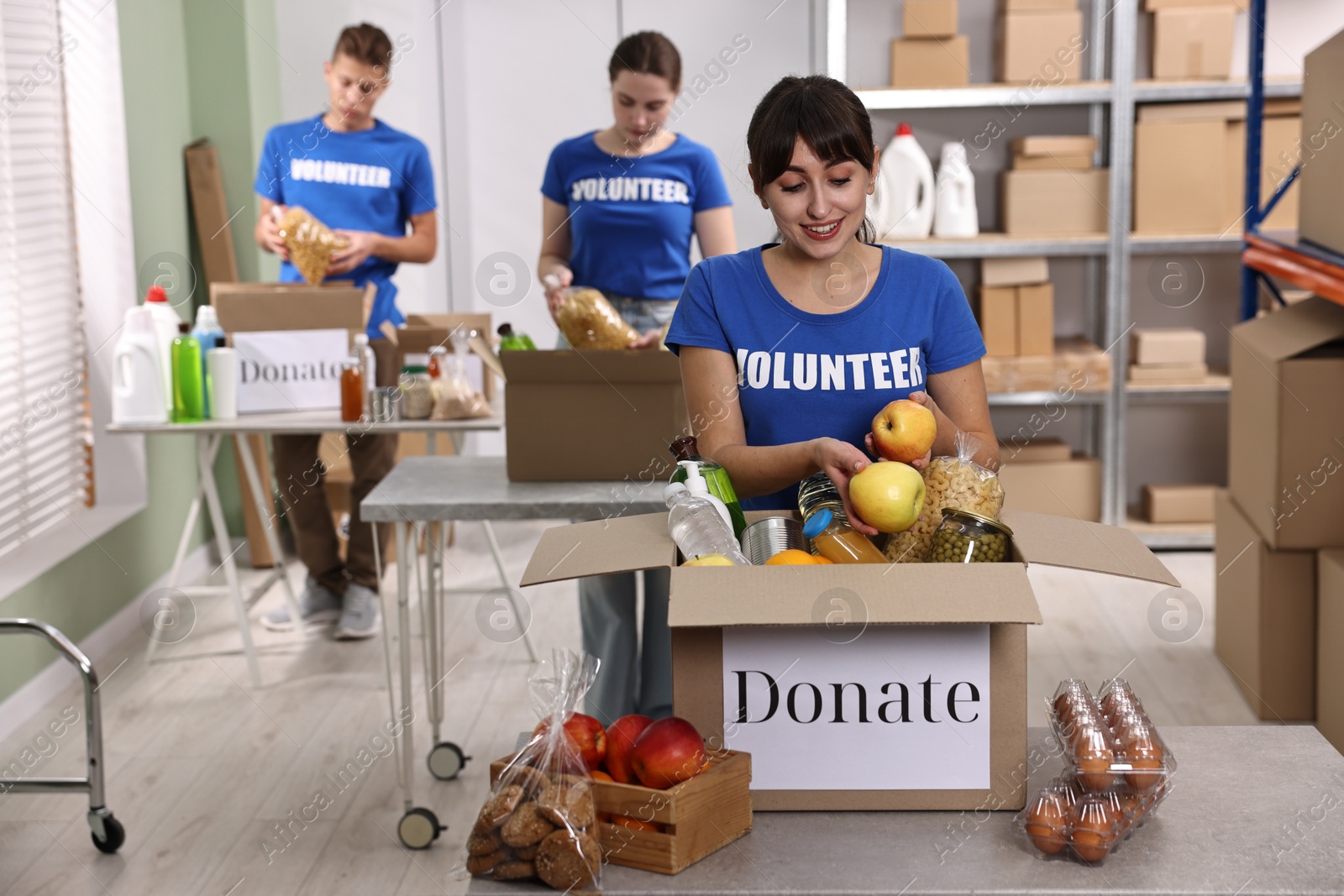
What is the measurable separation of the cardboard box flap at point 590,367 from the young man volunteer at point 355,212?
47.4 inches

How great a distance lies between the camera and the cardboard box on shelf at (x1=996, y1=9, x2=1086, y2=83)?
173 inches

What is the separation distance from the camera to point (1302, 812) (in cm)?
110

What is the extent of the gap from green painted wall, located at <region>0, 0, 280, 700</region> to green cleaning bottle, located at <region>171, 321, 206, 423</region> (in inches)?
23.8

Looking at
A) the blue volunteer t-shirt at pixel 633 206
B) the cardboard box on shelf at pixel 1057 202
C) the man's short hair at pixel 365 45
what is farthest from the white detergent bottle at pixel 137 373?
the cardboard box on shelf at pixel 1057 202

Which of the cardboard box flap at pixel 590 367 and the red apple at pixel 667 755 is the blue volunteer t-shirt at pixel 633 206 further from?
the red apple at pixel 667 755

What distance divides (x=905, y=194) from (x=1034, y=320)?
0.63 metres

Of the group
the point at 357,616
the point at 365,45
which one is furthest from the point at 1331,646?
the point at 365,45

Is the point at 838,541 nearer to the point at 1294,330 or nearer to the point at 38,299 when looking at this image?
the point at 1294,330

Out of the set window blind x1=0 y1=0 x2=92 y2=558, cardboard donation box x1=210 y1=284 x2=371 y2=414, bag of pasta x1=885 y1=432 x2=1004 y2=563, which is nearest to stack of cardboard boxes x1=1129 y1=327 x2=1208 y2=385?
cardboard donation box x1=210 y1=284 x2=371 y2=414

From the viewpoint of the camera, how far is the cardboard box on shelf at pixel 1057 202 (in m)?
4.45

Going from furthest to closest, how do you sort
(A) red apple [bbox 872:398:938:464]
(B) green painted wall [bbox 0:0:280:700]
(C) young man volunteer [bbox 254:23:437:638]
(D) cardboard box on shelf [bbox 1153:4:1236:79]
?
(D) cardboard box on shelf [bbox 1153:4:1236:79] < (B) green painted wall [bbox 0:0:280:700] < (C) young man volunteer [bbox 254:23:437:638] < (A) red apple [bbox 872:398:938:464]

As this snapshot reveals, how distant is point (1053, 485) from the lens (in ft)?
14.8

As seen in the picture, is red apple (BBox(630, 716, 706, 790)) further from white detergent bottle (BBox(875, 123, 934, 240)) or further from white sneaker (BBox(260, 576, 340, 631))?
white detergent bottle (BBox(875, 123, 934, 240))

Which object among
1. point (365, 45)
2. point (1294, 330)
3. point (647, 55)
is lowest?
point (1294, 330)
